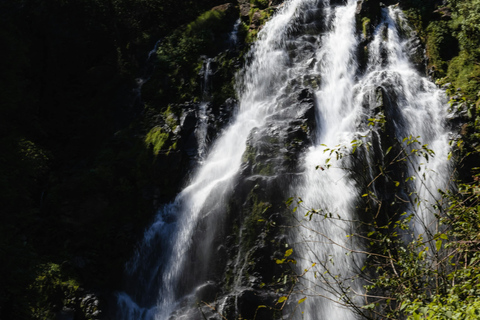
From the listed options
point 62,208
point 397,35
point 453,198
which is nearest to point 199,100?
point 62,208

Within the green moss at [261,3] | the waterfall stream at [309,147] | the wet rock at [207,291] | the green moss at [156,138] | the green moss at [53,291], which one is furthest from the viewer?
the green moss at [261,3]

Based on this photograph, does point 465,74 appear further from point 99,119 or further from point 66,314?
point 66,314

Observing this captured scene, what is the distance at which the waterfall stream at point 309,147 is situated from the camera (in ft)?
26.0

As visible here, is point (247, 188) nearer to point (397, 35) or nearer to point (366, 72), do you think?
point (366, 72)

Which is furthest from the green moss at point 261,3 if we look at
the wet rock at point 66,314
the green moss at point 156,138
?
the wet rock at point 66,314

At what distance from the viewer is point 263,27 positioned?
44.0 ft

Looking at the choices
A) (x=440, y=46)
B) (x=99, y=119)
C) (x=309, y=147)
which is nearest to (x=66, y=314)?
(x=99, y=119)

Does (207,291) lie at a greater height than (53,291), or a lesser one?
lesser

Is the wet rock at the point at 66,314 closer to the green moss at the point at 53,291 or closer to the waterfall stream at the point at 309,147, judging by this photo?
the green moss at the point at 53,291

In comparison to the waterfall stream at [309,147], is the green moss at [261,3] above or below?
above

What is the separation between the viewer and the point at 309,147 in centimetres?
945

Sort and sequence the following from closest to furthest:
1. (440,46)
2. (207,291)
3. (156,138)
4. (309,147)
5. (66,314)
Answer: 1. (207,291)
2. (66,314)
3. (309,147)
4. (440,46)
5. (156,138)

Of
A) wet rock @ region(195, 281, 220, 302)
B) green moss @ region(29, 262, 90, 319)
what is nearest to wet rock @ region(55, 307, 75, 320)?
green moss @ region(29, 262, 90, 319)

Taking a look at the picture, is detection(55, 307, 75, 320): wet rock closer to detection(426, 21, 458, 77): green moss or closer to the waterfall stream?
the waterfall stream
